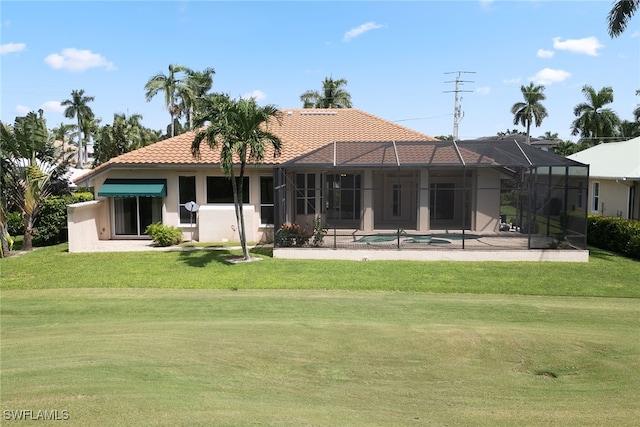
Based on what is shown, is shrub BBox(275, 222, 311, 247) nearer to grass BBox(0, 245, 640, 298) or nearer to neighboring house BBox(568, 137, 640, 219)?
grass BBox(0, 245, 640, 298)

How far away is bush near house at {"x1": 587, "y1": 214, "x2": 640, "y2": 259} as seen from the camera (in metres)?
16.9

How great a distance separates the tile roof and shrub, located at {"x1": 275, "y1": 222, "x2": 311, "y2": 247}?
3463 mm

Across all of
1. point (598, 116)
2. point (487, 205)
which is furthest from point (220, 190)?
point (598, 116)

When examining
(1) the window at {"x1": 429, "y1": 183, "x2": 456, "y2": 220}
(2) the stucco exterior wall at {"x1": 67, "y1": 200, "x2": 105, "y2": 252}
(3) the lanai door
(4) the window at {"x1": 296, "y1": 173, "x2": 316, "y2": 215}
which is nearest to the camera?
(2) the stucco exterior wall at {"x1": 67, "y1": 200, "x2": 105, "y2": 252}

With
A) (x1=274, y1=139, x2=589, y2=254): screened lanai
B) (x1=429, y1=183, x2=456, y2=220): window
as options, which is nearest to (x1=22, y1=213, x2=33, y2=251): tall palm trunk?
(x1=274, y1=139, x2=589, y2=254): screened lanai

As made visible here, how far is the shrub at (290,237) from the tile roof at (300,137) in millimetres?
3463

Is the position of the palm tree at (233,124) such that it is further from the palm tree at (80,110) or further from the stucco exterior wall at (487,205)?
the palm tree at (80,110)

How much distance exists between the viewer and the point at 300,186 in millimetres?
21250

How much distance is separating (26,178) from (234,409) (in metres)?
17.2

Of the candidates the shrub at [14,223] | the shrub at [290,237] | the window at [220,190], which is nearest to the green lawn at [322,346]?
the shrub at [290,237]

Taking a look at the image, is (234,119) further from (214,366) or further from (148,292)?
(214,366)

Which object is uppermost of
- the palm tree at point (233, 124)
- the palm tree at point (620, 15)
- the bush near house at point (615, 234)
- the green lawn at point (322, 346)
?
the palm tree at point (620, 15)

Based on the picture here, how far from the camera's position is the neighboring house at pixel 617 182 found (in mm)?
19812

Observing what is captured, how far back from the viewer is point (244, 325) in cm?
921
